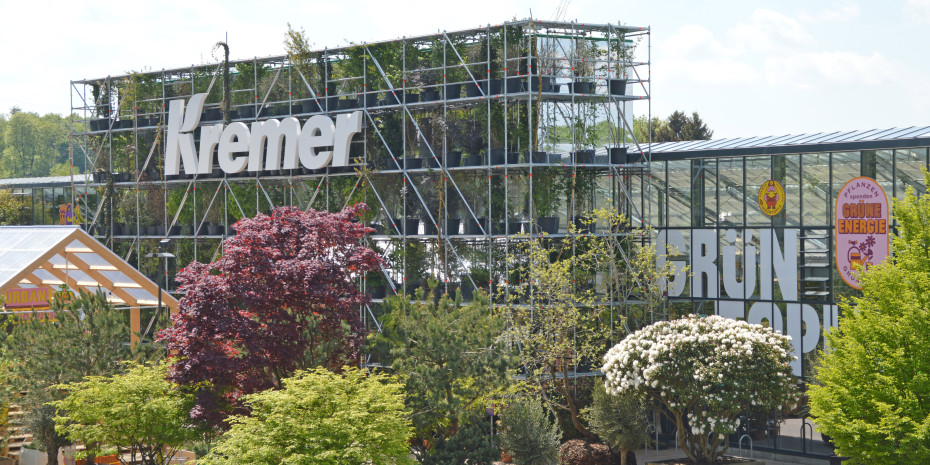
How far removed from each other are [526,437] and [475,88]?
34.4 feet

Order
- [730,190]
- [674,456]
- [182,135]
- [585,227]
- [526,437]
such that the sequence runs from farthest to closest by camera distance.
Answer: [182,135] < [585,227] < [730,190] < [674,456] < [526,437]

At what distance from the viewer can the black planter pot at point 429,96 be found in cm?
2989

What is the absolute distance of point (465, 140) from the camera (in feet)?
96.7

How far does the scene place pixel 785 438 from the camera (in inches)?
1034

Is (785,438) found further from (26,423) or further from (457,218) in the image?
(26,423)

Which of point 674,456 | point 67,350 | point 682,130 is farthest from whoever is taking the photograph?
point 682,130

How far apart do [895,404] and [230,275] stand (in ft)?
38.9

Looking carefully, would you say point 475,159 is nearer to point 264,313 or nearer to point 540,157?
point 540,157

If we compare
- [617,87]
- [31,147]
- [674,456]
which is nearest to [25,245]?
[617,87]

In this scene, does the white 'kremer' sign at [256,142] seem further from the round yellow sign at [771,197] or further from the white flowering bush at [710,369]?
the white flowering bush at [710,369]

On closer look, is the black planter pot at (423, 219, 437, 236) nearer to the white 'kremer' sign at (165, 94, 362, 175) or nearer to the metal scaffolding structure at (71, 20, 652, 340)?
the metal scaffolding structure at (71, 20, 652, 340)

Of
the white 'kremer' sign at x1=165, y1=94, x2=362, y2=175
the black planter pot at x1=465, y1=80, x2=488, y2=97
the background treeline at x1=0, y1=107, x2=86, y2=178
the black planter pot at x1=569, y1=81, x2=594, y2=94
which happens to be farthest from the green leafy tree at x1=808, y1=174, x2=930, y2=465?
the background treeline at x1=0, y1=107, x2=86, y2=178

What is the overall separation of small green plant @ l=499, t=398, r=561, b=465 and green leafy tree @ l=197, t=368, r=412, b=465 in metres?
6.07

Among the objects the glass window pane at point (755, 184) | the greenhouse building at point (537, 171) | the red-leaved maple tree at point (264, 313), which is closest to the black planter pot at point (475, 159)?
the greenhouse building at point (537, 171)
